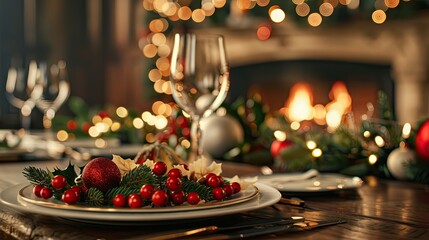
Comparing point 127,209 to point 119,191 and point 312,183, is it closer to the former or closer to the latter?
point 119,191

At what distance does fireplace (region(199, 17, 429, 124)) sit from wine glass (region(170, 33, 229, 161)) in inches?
101

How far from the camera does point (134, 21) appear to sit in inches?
202

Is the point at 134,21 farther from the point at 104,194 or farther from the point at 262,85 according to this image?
the point at 104,194

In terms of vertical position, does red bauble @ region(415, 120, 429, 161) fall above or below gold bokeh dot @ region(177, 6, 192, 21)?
below

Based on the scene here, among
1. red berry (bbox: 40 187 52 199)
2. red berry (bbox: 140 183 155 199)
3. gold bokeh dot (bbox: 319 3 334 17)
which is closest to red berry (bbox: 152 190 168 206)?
red berry (bbox: 140 183 155 199)

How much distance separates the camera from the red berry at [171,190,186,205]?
2.05 ft

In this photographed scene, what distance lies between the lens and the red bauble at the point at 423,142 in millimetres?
1021

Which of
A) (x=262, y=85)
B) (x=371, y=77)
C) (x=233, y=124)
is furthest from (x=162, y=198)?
(x=262, y=85)

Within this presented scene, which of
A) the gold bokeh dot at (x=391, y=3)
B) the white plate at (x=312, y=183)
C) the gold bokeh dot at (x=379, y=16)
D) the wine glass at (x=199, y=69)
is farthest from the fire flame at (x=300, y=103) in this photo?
the wine glass at (x=199, y=69)

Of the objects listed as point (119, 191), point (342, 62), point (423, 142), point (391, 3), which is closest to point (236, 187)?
point (119, 191)

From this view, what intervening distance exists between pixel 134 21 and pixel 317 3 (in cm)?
192

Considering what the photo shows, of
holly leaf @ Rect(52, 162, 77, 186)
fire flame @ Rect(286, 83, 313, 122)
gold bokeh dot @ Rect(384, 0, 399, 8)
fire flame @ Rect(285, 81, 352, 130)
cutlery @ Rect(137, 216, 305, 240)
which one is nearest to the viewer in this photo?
cutlery @ Rect(137, 216, 305, 240)

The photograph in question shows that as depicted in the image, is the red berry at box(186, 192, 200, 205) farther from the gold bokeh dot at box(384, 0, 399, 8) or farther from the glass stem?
the gold bokeh dot at box(384, 0, 399, 8)

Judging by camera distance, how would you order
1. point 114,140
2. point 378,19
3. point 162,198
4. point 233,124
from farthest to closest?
1. point 378,19
2. point 114,140
3. point 233,124
4. point 162,198
